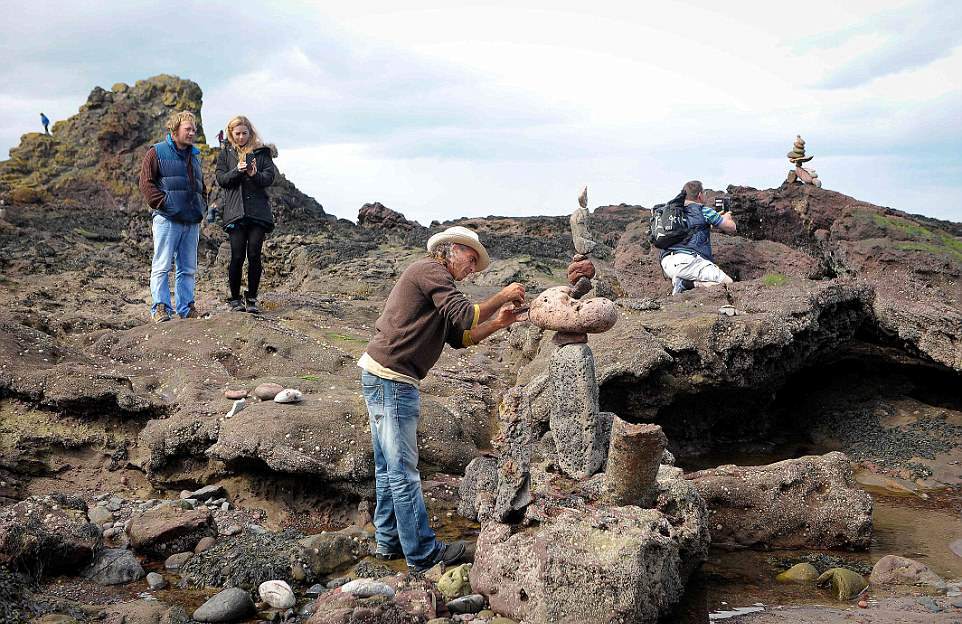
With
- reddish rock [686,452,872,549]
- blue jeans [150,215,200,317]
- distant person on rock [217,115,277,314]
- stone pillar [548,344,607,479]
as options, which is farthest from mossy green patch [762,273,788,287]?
blue jeans [150,215,200,317]

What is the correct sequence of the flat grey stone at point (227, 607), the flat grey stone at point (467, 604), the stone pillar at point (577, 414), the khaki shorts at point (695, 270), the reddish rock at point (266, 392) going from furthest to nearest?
the khaki shorts at point (695, 270) < the reddish rock at point (266, 392) < the stone pillar at point (577, 414) < the flat grey stone at point (467, 604) < the flat grey stone at point (227, 607)

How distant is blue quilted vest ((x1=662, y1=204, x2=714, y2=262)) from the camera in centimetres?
1143

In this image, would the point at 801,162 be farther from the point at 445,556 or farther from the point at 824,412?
the point at 445,556

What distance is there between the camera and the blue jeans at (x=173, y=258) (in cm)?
1019

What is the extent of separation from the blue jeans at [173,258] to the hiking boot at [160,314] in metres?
0.04

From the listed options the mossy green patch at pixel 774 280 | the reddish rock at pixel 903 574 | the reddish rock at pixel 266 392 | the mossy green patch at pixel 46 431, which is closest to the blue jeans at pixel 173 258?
the mossy green patch at pixel 46 431

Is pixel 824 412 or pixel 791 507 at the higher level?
pixel 824 412

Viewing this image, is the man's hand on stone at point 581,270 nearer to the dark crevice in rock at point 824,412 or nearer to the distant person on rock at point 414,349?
the distant person on rock at point 414,349

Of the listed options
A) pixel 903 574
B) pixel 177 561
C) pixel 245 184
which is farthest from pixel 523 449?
pixel 245 184

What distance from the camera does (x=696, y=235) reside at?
453 inches

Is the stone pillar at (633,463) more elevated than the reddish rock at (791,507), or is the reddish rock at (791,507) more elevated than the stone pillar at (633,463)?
the stone pillar at (633,463)

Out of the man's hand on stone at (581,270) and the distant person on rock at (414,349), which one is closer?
the distant person on rock at (414,349)

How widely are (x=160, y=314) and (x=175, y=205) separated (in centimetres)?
141

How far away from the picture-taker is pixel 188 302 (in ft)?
34.9
